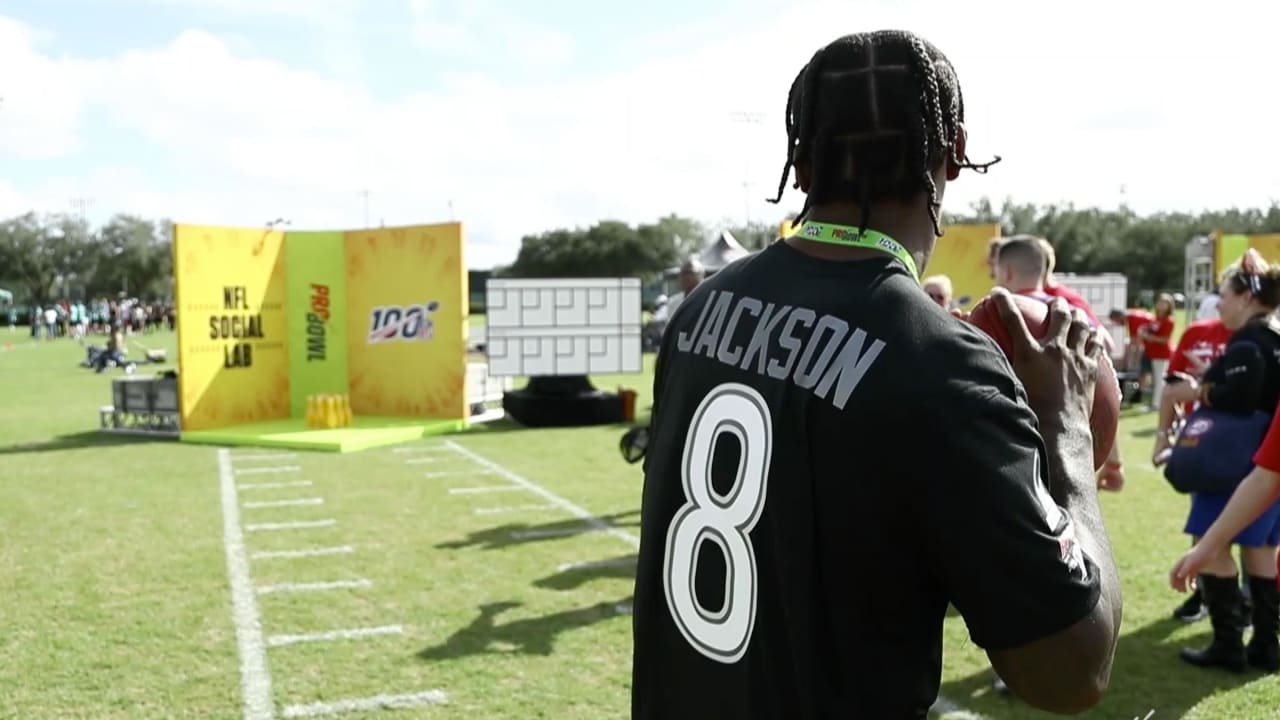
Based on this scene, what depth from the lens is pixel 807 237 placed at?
157cm

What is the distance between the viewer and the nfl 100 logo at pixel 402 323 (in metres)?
15.6

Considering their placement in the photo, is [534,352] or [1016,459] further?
[534,352]

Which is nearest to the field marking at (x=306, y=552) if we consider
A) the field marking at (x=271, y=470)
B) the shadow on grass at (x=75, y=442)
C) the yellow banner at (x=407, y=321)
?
the field marking at (x=271, y=470)

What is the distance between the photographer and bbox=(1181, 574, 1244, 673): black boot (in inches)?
210

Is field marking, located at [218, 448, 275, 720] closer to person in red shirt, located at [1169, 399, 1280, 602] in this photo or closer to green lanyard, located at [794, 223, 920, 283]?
person in red shirt, located at [1169, 399, 1280, 602]

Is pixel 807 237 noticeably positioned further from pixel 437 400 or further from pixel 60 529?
pixel 437 400

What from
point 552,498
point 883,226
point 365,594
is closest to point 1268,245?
point 552,498

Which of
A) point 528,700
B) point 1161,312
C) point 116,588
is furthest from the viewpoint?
point 1161,312

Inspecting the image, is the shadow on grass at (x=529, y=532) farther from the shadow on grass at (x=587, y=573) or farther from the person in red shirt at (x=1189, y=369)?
the person in red shirt at (x=1189, y=369)

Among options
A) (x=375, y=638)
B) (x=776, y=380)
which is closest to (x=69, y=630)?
(x=375, y=638)

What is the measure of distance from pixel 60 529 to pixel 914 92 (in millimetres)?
9172

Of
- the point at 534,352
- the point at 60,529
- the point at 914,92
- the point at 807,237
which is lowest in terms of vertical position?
the point at 60,529

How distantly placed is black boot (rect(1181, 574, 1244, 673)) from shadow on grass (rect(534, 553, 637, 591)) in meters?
3.44

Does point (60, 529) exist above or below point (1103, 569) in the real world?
below
